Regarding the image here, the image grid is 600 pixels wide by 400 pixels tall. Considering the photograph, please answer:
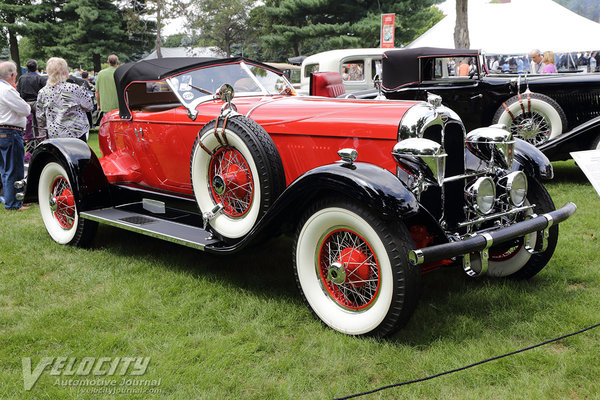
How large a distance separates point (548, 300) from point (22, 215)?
5.72m

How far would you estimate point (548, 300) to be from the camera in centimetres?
350

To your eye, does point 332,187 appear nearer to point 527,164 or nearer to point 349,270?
point 349,270

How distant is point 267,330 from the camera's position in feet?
10.7

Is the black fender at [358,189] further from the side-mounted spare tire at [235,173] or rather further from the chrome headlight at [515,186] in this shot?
the chrome headlight at [515,186]

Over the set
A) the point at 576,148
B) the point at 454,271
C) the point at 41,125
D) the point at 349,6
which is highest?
the point at 349,6

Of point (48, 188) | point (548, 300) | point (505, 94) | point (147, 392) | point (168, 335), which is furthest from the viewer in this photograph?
point (505, 94)

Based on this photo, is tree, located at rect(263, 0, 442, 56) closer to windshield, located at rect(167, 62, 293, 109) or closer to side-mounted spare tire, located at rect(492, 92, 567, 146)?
side-mounted spare tire, located at rect(492, 92, 567, 146)

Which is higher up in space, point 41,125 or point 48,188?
point 41,125

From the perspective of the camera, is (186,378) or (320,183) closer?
(186,378)

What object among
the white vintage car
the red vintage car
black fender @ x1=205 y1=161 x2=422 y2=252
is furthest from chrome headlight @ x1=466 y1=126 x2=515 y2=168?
the white vintage car

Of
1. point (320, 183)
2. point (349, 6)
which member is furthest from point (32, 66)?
point (349, 6)

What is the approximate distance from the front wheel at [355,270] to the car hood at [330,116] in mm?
607

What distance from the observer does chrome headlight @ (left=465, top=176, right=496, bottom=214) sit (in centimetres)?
327

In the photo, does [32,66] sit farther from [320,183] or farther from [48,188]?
[320,183]
